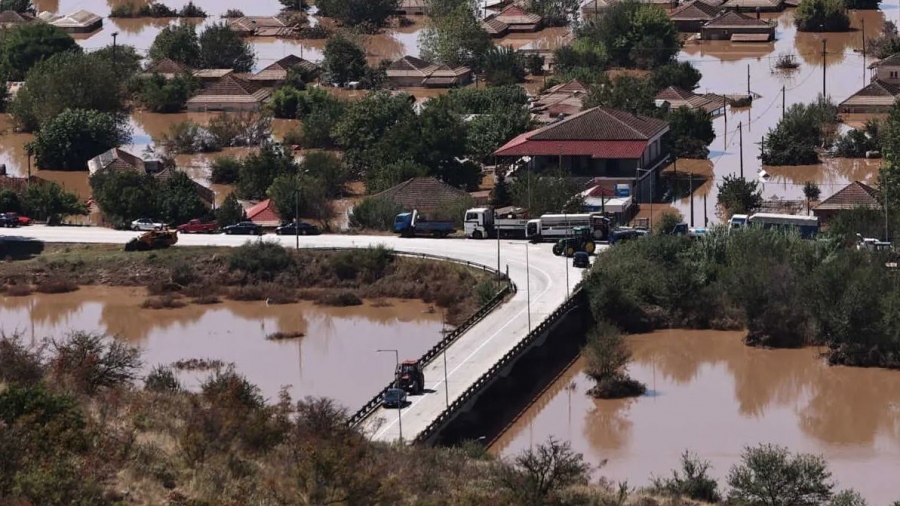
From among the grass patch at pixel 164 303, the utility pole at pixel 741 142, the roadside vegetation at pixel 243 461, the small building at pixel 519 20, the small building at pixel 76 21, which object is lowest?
the small building at pixel 76 21

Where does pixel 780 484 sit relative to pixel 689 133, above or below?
above

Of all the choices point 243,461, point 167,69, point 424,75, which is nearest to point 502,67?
point 424,75

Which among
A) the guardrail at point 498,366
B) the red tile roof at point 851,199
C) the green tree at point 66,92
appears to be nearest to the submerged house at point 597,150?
the red tile roof at point 851,199

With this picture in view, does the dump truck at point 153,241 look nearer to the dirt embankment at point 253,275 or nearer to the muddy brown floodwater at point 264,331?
the dirt embankment at point 253,275

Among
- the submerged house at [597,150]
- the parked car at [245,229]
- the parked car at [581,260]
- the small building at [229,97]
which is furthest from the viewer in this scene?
the small building at [229,97]

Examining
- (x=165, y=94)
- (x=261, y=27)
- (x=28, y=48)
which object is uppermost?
(x=28, y=48)

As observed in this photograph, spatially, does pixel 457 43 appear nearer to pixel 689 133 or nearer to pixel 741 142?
pixel 689 133

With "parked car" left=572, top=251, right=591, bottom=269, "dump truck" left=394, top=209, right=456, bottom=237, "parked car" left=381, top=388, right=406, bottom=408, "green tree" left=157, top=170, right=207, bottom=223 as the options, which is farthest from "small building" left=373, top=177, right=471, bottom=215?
"parked car" left=381, top=388, right=406, bottom=408
